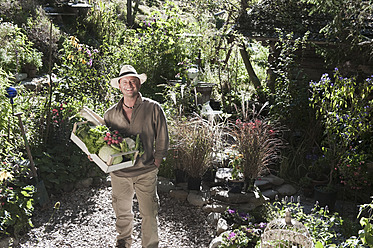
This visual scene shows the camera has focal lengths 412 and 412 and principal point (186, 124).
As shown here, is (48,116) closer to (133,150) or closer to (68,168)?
(68,168)

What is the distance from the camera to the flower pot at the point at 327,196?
217 inches

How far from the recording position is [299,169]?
251 inches

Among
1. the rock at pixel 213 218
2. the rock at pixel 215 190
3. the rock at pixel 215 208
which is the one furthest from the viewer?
the rock at pixel 215 190

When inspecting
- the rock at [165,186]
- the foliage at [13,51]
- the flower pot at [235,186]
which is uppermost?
the foliage at [13,51]

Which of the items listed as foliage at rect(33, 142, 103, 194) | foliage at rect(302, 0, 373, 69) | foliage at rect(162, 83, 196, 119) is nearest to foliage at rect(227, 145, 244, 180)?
foliage at rect(162, 83, 196, 119)

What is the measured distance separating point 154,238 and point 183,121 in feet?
7.28

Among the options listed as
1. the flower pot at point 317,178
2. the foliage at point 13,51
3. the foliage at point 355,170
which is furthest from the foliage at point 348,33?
the foliage at point 13,51

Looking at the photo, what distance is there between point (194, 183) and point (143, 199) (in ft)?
5.75

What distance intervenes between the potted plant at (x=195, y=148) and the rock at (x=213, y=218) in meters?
0.57

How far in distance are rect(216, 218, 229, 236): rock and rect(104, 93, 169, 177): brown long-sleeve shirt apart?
131 centimetres

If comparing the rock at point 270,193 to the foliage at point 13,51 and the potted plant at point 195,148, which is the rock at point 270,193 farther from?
the foliage at point 13,51

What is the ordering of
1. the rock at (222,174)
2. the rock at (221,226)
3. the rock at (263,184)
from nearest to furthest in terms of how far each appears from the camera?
the rock at (221,226), the rock at (222,174), the rock at (263,184)

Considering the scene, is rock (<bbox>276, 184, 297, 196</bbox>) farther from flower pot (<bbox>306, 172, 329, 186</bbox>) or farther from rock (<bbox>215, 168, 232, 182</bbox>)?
Result: rock (<bbox>215, 168, 232, 182</bbox>)

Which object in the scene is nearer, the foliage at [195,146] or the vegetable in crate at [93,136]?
the vegetable in crate at [93,136]
